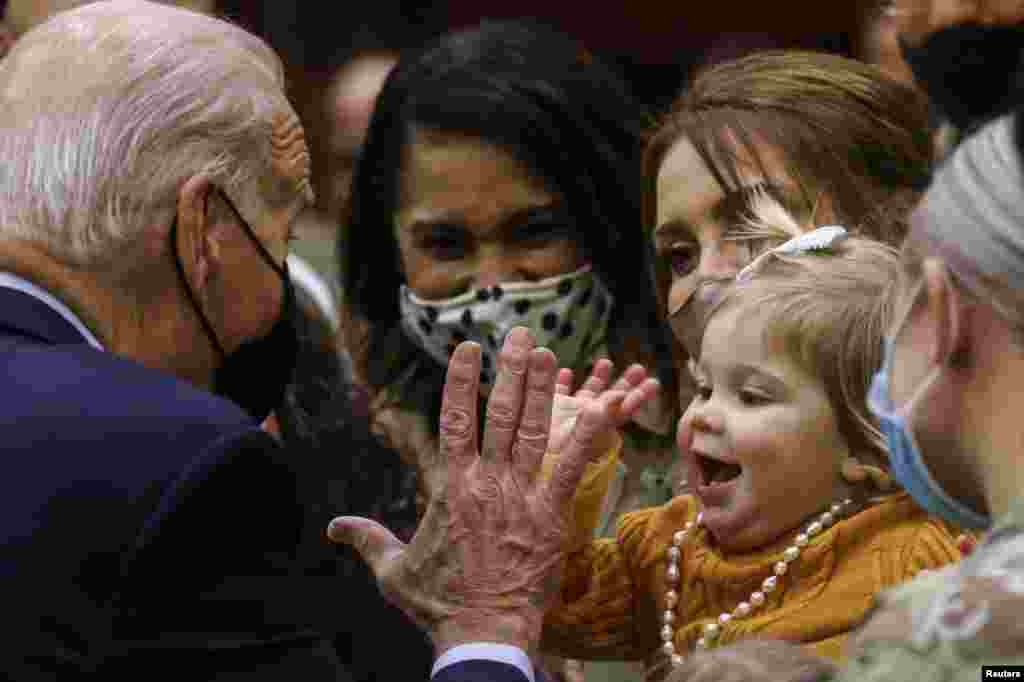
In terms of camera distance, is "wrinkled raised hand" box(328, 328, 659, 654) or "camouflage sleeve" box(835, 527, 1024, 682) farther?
"wrinkled raised hand" box(328, 328, 659, 654)

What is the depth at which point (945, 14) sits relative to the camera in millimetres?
2059

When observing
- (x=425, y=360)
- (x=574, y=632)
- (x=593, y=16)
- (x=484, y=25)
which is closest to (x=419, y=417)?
(x=425, y=360)

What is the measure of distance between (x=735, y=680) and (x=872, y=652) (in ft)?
0.73

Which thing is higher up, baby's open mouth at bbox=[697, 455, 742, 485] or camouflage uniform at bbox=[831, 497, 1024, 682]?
camouflage uniform at bbox=[831, 497, 1024, 682]

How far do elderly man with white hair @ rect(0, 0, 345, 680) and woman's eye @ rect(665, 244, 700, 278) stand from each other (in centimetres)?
73

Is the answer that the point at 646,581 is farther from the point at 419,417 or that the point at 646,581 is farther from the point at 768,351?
the point at 419,417

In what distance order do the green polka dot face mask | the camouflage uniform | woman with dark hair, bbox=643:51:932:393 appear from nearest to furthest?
the camouflage uniform, woman with dark hair, bbox=643:51:932:393, the green polka dot face mask

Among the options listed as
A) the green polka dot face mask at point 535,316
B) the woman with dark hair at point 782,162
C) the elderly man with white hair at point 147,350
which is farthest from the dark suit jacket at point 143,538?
the green polka dot face mask at point 535,316

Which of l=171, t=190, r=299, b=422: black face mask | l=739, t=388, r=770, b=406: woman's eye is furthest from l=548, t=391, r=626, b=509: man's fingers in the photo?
l=171, t=190, r=299, b=422: black face mask

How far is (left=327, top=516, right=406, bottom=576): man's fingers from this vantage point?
116 inches

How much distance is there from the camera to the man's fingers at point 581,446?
283cm

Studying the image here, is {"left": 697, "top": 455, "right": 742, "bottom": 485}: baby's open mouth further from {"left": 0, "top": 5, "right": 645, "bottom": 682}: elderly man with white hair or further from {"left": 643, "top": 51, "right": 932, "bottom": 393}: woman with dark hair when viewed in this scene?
{"left": 643, "top": 51, "right": 932, "bottom": 393}: woman with dark hair

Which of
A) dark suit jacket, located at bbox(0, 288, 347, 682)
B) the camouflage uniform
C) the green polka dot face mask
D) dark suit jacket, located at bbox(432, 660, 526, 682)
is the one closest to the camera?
the camouflage uniform

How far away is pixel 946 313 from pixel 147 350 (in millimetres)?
1391
